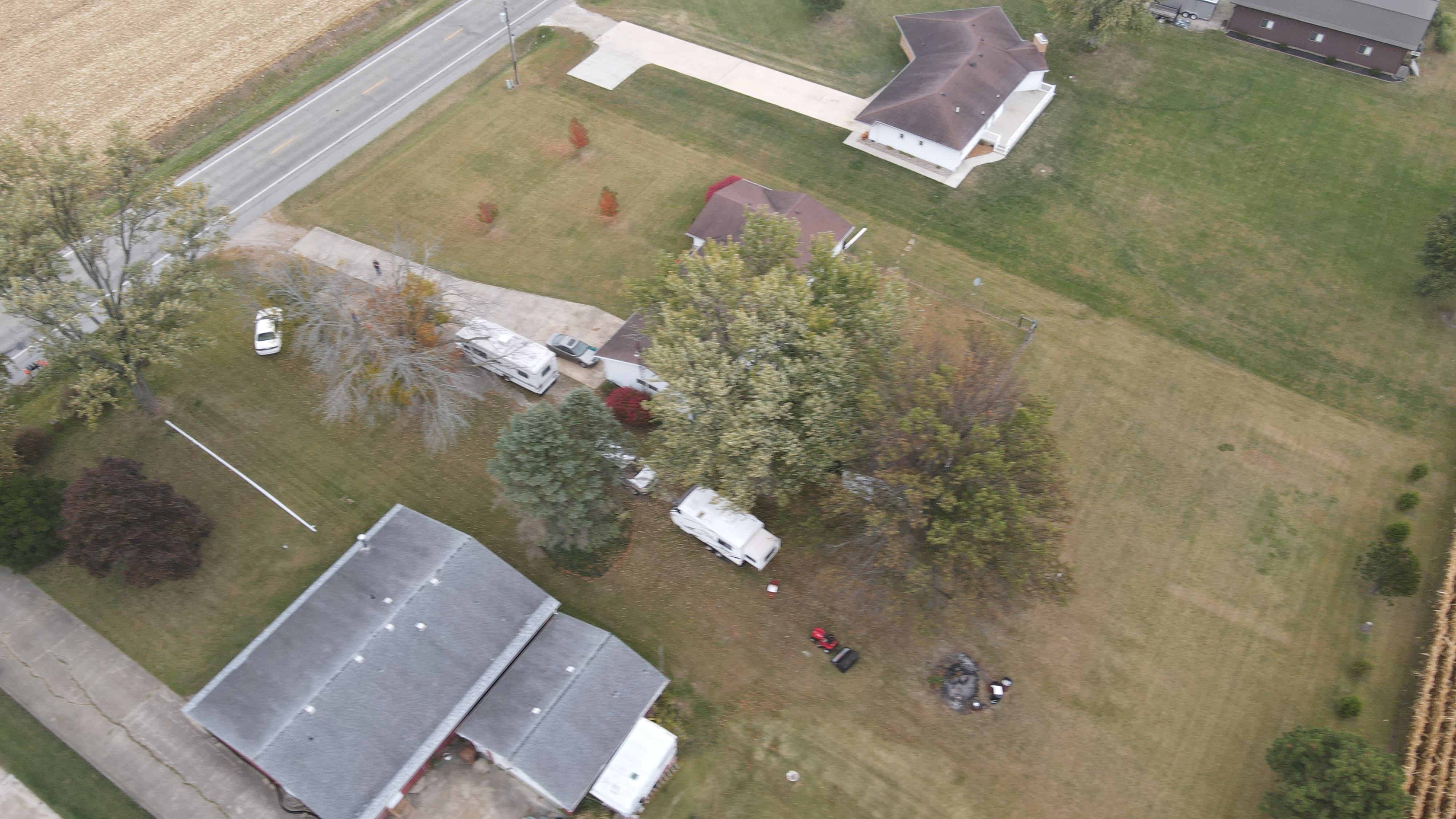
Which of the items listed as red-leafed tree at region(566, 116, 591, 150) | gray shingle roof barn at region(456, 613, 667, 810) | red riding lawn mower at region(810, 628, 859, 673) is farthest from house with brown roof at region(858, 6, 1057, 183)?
gray shingle roof barn at region(456, 613, 667, 810)

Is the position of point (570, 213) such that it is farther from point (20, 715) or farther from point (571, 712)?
point (20, 715)

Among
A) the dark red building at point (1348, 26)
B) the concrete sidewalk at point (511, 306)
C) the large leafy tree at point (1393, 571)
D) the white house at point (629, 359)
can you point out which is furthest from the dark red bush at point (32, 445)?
the dark red building at point (1348, 26)

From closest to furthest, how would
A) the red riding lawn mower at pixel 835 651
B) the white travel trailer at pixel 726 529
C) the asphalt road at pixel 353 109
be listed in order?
the red riding lawn mower at pixel 835 651 → the white travel trailer at pixel 726 529 → the asphalt road at pixel 353 109

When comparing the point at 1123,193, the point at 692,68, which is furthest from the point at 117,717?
the point at 1123,193

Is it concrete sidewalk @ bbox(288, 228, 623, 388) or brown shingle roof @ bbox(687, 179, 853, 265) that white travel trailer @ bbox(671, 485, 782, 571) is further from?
brown shingle roof @ bbox(687, 179, 853, 265)

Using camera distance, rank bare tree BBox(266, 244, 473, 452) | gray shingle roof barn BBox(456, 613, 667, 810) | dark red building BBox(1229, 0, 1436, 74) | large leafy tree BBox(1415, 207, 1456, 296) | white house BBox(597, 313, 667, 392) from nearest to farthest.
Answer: gray shingle roof barn BBox(456, 613, 667, 810), bare tree BBox(266, 244, 473, 452), white house BBox(597, 313, 667, 392), large leafy tree BBox(1415, 207, 1456, 296), dark red building BBox(1229, 0, 1436, 74)

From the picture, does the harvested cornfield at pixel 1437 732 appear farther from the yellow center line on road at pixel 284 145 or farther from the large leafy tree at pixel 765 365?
the yellow center line on road at pixel 284 145
